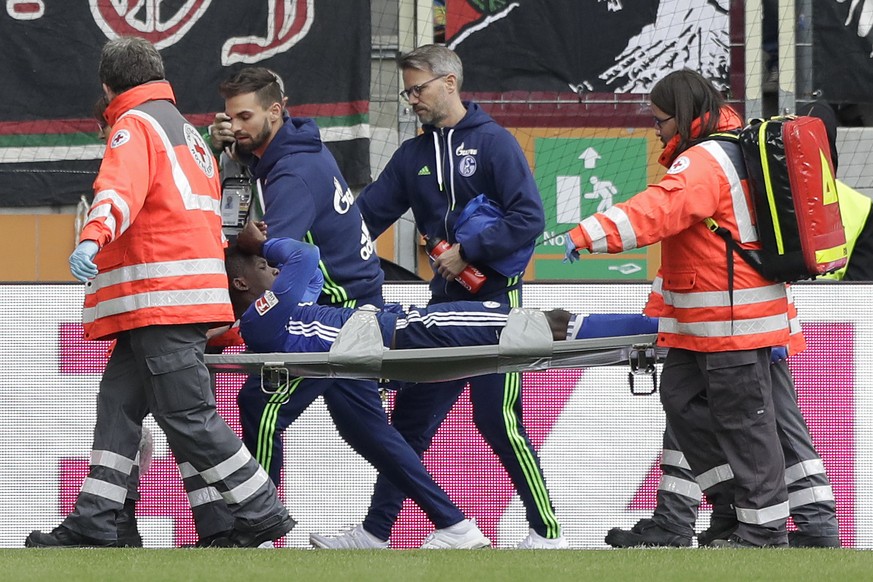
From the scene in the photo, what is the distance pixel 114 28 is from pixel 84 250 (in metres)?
4.18

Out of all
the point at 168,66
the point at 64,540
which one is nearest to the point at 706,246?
the point at 64,540

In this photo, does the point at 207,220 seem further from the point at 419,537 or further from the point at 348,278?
the point at 419,537

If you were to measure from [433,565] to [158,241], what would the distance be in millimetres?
1406

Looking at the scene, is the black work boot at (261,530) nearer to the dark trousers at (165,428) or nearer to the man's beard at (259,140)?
the dark trousers at (165,428)

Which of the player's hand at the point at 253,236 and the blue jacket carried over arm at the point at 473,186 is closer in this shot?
the player's hand at the point at 253,236

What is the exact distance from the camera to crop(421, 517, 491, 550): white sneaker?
5879 mm

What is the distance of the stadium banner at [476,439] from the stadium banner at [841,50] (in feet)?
7.22

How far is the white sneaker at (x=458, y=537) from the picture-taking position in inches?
231

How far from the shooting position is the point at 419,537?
6852mm

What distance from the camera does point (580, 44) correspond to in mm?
8719

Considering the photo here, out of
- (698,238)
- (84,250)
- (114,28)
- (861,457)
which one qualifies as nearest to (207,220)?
(84,250)

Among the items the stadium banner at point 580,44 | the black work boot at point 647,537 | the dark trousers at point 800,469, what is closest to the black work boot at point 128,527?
the black work boot at point 647,537

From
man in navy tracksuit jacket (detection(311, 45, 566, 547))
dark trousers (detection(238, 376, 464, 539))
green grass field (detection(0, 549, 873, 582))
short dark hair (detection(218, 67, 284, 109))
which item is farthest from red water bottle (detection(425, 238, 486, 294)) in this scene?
green grass field (detection(0, 549, 873, 582))

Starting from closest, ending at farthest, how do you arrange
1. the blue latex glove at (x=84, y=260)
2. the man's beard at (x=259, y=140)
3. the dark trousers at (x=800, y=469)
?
the blue latex glove at (x=84, y=260)
the dark trousers at (x=800, y=469)
the man's beard at (x=259, y=140)
